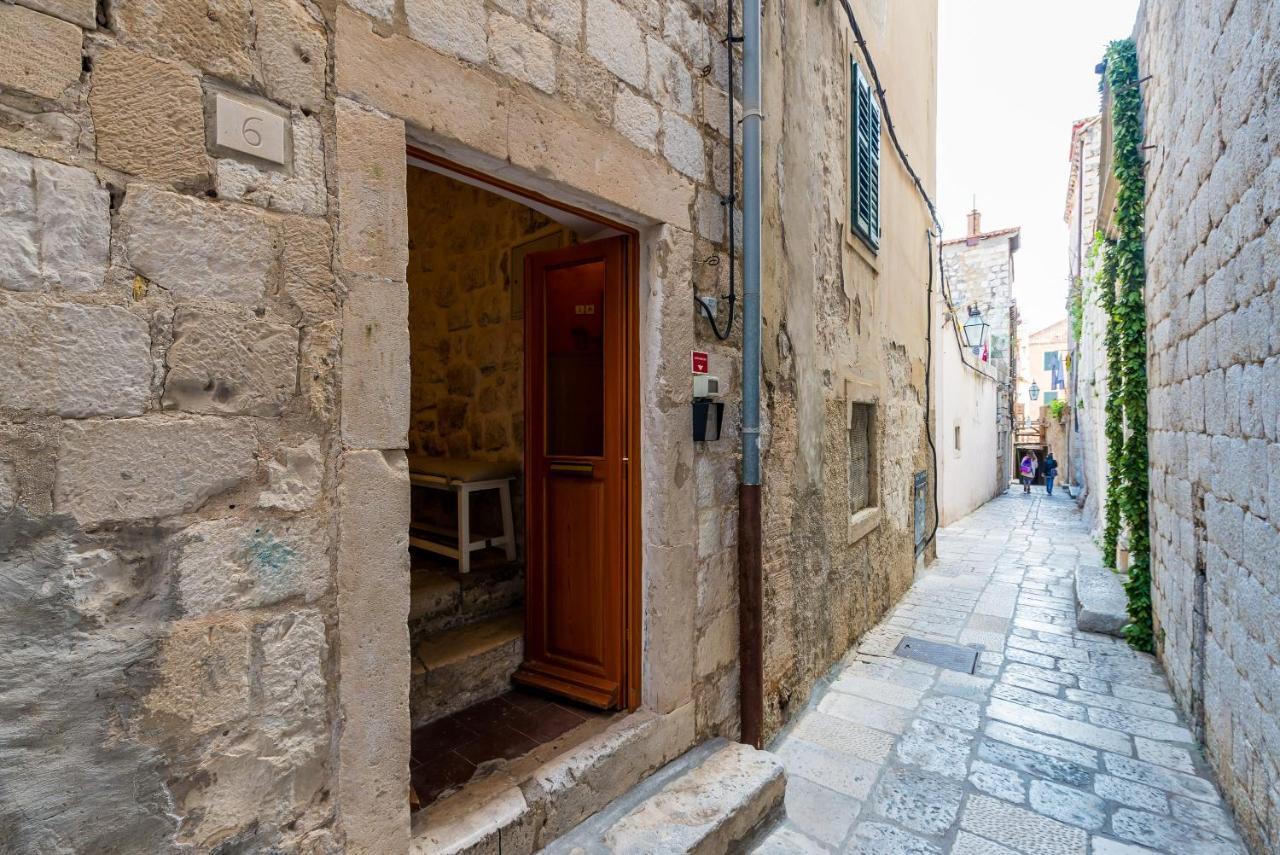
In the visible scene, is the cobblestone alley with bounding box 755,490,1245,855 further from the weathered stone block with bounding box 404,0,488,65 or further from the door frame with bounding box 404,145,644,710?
the weathered stone block with bounding box 404,0,488,65

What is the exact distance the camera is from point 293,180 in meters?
1.42

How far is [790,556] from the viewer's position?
11.3ft

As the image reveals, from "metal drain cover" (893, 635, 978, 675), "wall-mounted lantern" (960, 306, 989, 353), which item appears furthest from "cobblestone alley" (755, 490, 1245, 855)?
"wall-mounted lantern" (960, 306, 989, 353)

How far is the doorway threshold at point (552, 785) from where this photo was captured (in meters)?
1.82

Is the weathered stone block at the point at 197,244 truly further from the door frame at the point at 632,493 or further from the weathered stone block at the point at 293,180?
the door frame at the point at 632,493

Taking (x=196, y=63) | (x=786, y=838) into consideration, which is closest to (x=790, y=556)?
(x=786, y=838)

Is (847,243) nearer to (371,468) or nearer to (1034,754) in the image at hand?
(1034,754)

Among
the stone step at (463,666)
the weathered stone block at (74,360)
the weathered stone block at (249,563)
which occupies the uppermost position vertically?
the weathered stone block at (74,360)

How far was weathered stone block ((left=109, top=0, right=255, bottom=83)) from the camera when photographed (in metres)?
1.19

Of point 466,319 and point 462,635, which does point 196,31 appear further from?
point 466,319

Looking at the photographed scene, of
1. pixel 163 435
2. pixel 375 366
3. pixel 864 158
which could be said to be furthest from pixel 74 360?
pixel 864 158

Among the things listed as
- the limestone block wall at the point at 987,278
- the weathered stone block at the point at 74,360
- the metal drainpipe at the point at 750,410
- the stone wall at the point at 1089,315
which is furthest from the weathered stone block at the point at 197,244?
the limestone block wall at the point at 987,278

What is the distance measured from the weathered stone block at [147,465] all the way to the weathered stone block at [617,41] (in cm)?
174

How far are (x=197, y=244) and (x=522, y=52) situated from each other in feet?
3.76
